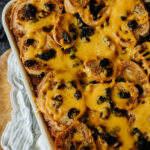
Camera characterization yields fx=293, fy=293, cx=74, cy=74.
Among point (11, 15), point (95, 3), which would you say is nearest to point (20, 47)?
point (11, 15)

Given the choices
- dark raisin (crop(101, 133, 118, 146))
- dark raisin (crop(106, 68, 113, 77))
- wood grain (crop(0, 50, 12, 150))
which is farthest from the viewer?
wood grain (crop(0, 50, 12, 150))

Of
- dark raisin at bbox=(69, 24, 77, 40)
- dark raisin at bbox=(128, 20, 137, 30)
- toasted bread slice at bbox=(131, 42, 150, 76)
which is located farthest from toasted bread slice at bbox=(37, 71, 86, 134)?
dark raisin at bbox=(128, 20, 137, 30)

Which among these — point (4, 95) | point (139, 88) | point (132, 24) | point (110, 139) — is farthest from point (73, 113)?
point (4, 95)

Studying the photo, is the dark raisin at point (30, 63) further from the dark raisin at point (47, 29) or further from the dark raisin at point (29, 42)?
the dark raisin at point (47, 29)

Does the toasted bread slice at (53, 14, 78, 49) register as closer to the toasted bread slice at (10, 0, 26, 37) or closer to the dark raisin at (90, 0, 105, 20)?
the dark raisin at (90, 0, 105, 20)

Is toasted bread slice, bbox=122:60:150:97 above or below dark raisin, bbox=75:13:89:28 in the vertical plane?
below

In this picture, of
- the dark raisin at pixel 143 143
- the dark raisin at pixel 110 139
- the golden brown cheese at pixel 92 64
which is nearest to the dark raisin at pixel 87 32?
the golden brown cheese at pixel 92 64

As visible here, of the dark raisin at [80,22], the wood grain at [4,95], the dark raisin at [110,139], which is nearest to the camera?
the dark raisin at [110,139]
